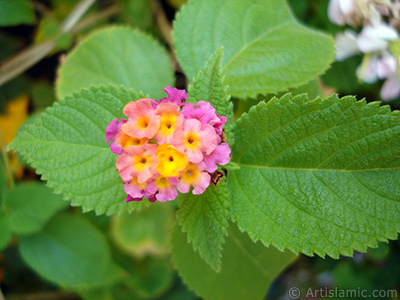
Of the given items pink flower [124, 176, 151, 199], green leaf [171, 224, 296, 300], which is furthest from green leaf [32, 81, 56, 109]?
pink flower [124, 176, 151, 199]

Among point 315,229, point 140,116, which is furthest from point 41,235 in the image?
point 315,229

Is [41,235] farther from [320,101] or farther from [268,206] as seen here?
[320,101]

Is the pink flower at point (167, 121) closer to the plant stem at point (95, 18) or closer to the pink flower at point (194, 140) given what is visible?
the pink flower at point (194, 140)

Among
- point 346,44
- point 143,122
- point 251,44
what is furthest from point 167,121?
point 346,44

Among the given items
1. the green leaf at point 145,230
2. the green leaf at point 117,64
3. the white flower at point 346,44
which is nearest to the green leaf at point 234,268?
the green leaf at point 117,64

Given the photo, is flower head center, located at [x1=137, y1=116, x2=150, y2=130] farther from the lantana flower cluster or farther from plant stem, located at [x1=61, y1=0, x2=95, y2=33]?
plant stem, located at [x1=61, y1=0, x2=95, y2=33]
